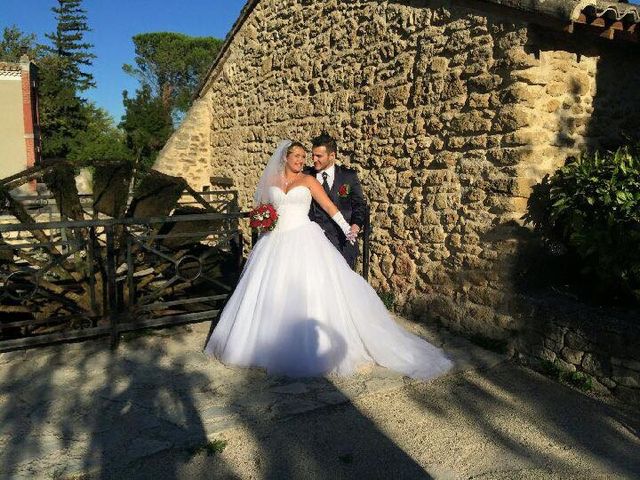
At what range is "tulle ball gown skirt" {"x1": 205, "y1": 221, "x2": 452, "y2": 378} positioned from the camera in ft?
12.4

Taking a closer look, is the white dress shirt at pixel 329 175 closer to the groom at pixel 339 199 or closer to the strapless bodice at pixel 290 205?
the groom at pixel 339 199

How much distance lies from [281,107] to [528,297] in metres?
5.05

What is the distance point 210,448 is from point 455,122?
3448 millimetres

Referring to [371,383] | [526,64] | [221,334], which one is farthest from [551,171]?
[221,334]

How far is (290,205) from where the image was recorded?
4.16 m

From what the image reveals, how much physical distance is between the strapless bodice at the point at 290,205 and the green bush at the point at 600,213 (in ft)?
6.06

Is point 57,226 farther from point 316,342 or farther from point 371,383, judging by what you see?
point 371,383

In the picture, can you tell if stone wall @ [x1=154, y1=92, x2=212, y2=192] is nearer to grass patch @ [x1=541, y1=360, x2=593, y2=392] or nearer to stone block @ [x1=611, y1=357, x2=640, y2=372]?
grass patch @ [x1=541, y1=360, x2=593, y2=392]

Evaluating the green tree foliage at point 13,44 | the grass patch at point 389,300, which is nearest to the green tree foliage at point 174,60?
the green tree foliage at point 13,44

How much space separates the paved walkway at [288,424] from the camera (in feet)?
8.91

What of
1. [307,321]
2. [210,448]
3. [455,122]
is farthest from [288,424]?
[455,122]

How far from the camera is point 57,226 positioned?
3.87 metres

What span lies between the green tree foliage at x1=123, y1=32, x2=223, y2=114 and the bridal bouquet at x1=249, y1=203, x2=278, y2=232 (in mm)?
35804

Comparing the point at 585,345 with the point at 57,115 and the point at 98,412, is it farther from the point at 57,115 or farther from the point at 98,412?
the point at 57,115
